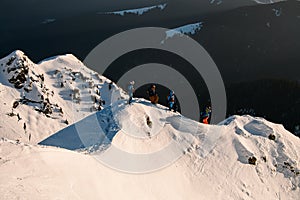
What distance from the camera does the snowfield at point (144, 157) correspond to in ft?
55.5

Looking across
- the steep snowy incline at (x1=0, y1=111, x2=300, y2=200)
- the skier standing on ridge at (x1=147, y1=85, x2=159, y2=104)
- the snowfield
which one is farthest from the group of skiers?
the steep snowy incline at (x1=0, y1=111, x2=300, y2=200)

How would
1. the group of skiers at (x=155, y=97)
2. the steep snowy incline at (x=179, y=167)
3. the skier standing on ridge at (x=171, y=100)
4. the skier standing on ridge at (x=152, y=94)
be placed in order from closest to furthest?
the steep snowy incline at (x=179, y=167), the group of skiers at (x=155, y=97), the skier standing on ridge at (x=171, y=100), the skier standing on ridge at (x=152, y=94)

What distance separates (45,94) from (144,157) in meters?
24.0

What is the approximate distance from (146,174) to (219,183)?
19.8ft

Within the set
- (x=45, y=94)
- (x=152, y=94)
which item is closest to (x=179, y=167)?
(x=152, y=94)

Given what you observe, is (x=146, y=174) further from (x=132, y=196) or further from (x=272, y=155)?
(x=272, y=155)

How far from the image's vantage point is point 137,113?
28594 millimetres

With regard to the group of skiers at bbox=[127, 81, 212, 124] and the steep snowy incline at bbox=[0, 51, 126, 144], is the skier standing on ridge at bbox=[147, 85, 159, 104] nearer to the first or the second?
the group of skiers at bbox=[127, 81, 212, 124]

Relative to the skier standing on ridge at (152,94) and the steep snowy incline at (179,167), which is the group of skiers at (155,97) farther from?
the steep snowy incline at (179,167)

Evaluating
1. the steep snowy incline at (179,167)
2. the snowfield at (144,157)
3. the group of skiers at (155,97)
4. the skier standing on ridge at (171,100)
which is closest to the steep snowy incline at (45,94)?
the snowfield at (144,157)

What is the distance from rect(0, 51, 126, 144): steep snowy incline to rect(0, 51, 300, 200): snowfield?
24 centimetres

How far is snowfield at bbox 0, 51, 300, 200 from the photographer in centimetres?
1692

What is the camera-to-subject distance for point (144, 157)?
2464cm

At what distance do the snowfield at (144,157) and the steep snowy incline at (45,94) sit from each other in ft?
0.77
